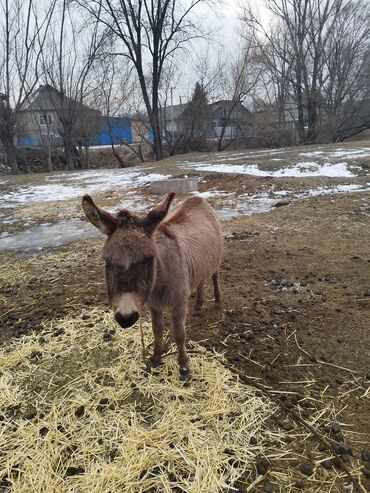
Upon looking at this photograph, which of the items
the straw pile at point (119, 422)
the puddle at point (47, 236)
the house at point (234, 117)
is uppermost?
the house at point (234, 117)

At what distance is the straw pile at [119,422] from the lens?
2.09 m

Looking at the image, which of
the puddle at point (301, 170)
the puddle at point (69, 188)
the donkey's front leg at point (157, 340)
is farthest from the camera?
the puddle at point (69, 188)

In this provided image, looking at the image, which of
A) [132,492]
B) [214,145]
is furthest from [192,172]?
[214,145]

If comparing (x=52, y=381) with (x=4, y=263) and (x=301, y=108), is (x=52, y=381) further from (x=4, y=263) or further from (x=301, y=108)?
(x=301, y=108)

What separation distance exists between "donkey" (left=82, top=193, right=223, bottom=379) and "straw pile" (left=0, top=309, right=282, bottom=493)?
0.32m

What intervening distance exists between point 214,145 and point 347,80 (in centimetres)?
1209

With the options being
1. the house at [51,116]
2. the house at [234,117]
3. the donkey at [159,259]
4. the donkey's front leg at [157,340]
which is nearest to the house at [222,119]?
the house at [234,117]

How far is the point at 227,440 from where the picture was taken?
2316 mm

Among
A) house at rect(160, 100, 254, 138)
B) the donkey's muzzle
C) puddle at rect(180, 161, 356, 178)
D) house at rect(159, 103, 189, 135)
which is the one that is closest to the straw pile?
the donkey's muzzle

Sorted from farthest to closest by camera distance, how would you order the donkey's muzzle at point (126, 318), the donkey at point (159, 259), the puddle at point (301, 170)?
the puddle at point (301, 170)
the donkey at point (159, 259)
the donkey's muzzle at point (126, 318)

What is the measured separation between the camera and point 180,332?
2.86 meters

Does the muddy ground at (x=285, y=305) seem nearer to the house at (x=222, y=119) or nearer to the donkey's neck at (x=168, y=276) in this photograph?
the donkey's neck at (x=168, y=276)

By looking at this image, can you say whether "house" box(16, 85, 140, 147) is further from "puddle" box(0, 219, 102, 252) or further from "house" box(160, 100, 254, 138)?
"puddle" box(0, 219, 102, 252)

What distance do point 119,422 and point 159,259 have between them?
1208 mm
